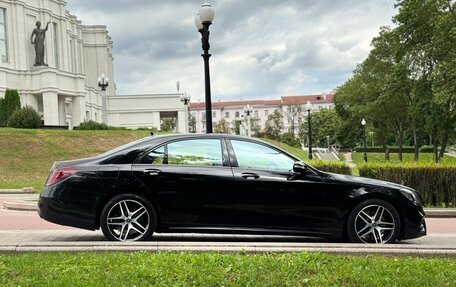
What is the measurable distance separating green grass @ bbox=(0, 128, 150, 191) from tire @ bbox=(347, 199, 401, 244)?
19679mm

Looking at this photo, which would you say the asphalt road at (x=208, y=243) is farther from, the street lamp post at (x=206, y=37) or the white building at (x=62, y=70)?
the white building at (x=62, y=70)

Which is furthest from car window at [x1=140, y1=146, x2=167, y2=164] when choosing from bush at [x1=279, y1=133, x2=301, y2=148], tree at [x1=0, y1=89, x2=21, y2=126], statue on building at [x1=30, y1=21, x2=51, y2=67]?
bush at [x1=279, y1=133, x2=301, y2=148]

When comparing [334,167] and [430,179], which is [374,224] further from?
[430,179]

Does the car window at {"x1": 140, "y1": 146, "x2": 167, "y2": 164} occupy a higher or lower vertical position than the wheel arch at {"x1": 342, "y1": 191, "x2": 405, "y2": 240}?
higher

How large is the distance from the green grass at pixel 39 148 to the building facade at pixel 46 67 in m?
16.7

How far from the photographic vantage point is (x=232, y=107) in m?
159

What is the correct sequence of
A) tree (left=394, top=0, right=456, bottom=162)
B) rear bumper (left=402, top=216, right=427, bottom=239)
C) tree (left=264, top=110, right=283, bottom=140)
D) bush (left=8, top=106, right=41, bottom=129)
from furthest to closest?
1. tree (left=264, top=110, right=283, bottom=140)
2. bush (left=8, top=106, right=41, bottom=129)
3. tree (left=394, top=0, right=456, bottom=162)
4. rear bumper (left=402, top=216, right=427, bottom=239)

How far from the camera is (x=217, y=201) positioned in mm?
6559

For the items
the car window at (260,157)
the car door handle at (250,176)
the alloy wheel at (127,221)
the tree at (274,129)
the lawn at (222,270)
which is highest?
the tree at (274,129)

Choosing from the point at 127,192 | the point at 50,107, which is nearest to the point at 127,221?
the point at 127,192

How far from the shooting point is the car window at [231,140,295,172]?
680cm

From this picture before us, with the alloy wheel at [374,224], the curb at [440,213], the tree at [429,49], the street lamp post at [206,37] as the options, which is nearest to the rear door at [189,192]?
the alloy wheel at [374,224]

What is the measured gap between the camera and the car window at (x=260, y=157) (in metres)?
6.80

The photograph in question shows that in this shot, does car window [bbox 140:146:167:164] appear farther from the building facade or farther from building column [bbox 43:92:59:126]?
building column [bbox 43:92:59:126]
